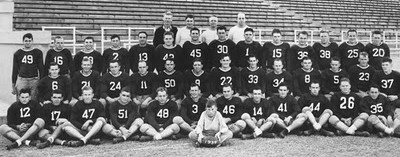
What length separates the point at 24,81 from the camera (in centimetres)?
737

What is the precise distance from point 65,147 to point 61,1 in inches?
407

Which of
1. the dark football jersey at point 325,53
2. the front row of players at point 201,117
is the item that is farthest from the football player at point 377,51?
the front row of players at point 201,117

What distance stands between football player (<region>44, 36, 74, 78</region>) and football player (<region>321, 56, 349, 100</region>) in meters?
4.31

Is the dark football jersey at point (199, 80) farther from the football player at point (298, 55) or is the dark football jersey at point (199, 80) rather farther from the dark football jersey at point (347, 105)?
the dark football jersey at point (347, 105)

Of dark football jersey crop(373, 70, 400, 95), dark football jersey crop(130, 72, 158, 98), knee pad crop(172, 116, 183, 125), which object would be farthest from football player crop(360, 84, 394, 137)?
dark football jersey crop(130, 72, 158, 98)

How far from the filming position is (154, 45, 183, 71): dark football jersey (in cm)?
773

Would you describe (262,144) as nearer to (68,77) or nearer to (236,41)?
(236,41)

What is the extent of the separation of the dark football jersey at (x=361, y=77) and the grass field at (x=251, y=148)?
52.4 inches

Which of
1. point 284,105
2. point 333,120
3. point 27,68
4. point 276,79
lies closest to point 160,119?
point 284,105

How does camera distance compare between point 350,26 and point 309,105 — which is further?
point 350,26

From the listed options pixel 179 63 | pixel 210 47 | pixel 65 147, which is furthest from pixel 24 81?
pixel 210 47

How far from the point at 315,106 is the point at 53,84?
4207mm

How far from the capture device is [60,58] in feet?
24.6

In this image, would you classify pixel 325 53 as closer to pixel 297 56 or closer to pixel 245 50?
pixel 297 56
